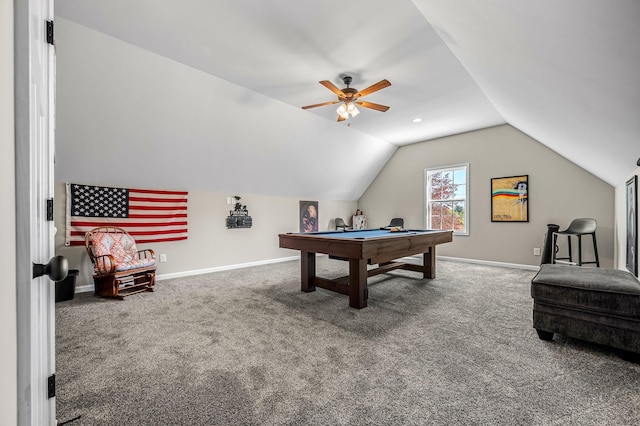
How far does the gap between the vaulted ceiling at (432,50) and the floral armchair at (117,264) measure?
2550 mm

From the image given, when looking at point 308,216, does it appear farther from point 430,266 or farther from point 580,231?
point 580,231

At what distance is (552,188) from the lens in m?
5.04

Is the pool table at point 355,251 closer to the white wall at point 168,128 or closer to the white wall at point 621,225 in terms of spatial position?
the white wall at point 168,128

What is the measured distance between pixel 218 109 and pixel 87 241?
2.48 metres

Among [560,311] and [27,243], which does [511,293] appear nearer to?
[560,311]

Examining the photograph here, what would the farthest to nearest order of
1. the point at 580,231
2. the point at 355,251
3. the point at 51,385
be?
the point at 580,231 → the point at 355,251 → the point at 51,385

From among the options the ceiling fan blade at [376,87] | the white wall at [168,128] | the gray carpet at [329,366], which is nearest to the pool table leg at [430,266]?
the gray carpet at [329,366]

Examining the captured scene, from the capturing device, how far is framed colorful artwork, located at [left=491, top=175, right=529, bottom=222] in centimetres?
530

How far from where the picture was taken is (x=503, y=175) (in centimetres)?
556

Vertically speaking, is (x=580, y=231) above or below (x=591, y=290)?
above

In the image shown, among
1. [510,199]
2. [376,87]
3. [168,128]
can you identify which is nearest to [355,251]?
[376,87]

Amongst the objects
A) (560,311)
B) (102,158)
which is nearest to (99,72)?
(102,158)

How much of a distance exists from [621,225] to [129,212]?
7257 millimetres

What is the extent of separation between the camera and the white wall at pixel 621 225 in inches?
143
